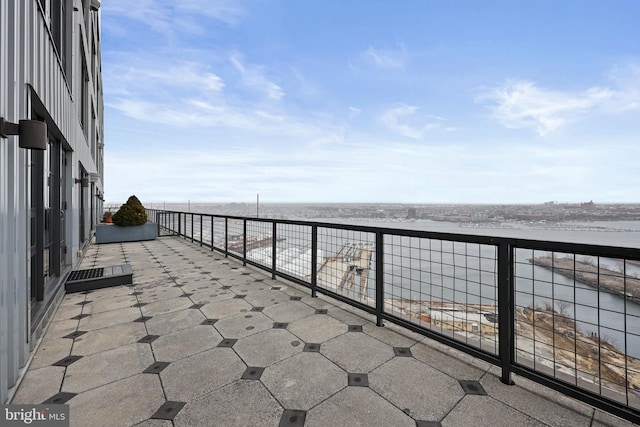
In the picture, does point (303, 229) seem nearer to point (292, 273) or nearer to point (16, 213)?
point (292, 273)

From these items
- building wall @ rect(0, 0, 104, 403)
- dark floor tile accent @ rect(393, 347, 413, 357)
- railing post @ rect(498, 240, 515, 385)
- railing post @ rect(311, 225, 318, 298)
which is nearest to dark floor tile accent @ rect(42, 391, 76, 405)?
building wall @ rect(0, 0, 104, 403)

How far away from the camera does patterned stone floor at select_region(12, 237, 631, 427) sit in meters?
1.58

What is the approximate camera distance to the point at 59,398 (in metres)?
1.73

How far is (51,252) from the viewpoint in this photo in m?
4.14

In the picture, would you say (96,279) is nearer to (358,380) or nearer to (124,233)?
(358,380)

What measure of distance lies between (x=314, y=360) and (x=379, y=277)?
1.14 m

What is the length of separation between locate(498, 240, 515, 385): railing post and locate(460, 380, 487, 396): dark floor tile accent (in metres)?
0.20

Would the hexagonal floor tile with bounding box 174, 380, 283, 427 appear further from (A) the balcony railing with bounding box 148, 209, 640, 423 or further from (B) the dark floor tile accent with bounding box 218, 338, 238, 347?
(A) the balcony railing with bounding box 148, 209, 640, 423

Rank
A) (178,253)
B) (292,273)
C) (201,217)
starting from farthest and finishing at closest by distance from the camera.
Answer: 1. (201,217)
2. (178,253)
3. (292,273)

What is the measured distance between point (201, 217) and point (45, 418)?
24.7 feet

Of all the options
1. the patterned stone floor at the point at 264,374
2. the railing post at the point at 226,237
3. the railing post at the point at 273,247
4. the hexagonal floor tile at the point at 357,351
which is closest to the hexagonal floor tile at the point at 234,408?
the patterned stone floor at the point at 264,374

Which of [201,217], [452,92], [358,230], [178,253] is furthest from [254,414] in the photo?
[452,92]

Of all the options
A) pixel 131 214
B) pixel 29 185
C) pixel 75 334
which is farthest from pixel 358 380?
pixel 131 214

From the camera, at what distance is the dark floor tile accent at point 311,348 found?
233 centimetres
